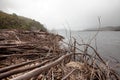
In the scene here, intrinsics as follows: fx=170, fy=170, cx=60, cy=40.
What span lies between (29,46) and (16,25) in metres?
15.2

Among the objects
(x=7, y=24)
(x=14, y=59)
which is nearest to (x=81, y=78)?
(x=14, y=59)

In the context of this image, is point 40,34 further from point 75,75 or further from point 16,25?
point 16,25

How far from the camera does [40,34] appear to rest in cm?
627

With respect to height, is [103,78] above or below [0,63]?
below

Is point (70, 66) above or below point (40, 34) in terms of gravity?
below

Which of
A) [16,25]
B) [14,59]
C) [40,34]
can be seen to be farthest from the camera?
[16,25]

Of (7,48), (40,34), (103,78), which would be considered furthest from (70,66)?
(40,34)

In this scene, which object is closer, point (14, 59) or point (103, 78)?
point (103, 78)

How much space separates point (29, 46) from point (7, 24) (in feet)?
45.8

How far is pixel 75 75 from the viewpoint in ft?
8.75

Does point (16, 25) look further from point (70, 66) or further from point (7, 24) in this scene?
point (70, 66)

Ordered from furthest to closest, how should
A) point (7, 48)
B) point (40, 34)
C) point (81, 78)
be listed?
point (40, 34), point (7, 48), point (81, 78)

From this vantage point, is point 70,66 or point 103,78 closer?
point 103,78

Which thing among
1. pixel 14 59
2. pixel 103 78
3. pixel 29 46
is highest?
pixel 29 46
